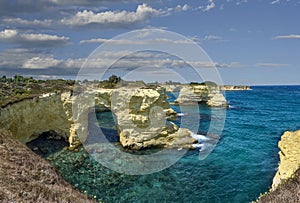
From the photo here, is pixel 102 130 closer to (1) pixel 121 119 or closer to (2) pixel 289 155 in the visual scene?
(1) pixel 121 119

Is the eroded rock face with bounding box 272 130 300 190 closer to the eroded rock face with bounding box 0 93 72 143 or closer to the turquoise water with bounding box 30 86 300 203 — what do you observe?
the turquoise water with bounding box 30 86 300 203

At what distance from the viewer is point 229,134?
45656 millimetres

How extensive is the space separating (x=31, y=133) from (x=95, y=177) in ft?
43.5

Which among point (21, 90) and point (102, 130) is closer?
point (102, 130)

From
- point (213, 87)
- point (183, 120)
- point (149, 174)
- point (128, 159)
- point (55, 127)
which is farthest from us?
point (213, 87)

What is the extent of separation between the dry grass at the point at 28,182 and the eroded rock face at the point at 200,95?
8038 centimetres

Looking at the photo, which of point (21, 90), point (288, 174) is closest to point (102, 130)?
point (21, 90)

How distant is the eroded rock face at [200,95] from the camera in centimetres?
9150

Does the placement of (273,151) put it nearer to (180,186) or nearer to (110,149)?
(180,186)

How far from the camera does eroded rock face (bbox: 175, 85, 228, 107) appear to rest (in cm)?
9150

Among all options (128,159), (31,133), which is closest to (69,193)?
(128,159)

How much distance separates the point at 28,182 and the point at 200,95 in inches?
3429

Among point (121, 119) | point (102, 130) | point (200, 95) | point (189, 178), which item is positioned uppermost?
point (200, 95)

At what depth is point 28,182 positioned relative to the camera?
919 centimetres
